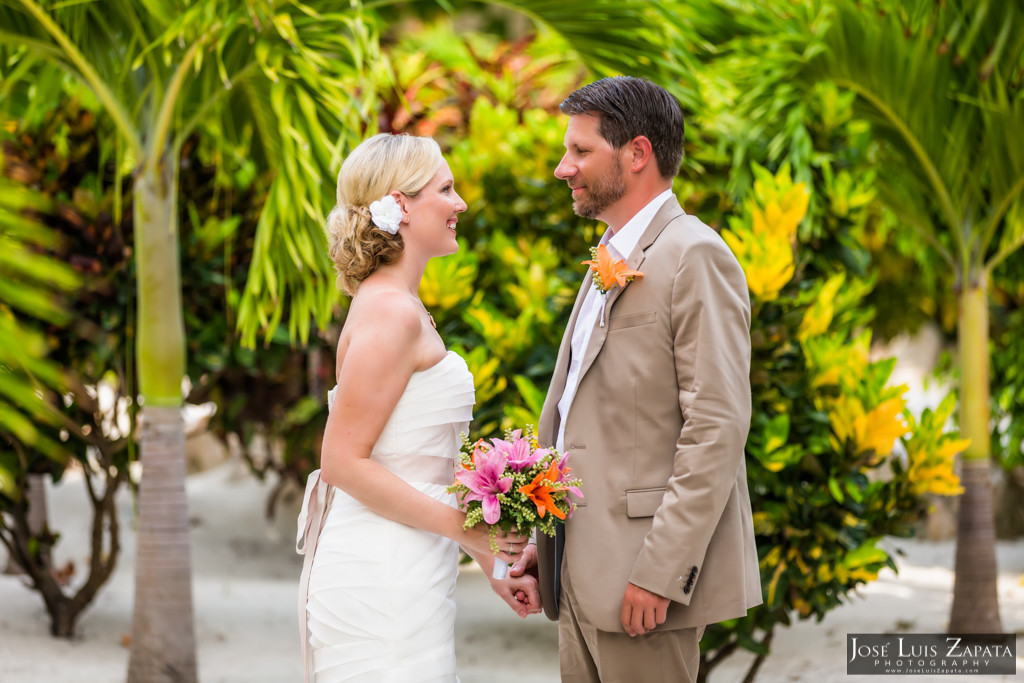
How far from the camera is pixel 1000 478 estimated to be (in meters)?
8.90

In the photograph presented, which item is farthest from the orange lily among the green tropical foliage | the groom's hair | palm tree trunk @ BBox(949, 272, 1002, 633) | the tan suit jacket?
palm tree trunk @ BBox(949, 272, 1002, 633)

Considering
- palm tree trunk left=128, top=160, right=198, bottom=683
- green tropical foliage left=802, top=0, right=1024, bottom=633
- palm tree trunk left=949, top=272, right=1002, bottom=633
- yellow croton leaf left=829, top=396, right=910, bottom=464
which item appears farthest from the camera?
palm tree trunk left=949, top=272, right=1002, bottom=633

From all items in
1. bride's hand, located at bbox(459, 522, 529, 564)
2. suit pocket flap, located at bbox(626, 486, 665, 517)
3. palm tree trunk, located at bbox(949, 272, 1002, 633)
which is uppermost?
suit pocket flap, located at bbox(626, 486, 665, 517)

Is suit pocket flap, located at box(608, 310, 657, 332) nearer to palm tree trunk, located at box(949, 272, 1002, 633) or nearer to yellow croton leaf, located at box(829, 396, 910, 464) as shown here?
yellow croton leaf, located at box(829, 396, 910, 464)

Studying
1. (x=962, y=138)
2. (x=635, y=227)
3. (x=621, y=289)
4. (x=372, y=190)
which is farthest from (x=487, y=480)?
(x=962, y=138)

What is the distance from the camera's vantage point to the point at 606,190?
2.11 m

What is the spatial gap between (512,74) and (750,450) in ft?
15.2

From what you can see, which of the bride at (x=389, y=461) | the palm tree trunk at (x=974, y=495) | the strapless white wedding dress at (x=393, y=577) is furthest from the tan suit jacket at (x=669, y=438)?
the palm tree trunk at (x=974, y=495)

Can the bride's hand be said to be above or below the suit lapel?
below

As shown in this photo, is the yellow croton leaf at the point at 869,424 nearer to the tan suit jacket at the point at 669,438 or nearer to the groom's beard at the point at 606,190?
the tan suit jacket at the point at 669,438

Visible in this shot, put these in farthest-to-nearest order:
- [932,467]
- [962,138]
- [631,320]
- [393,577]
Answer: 1. [962,138]
2. [932,467]
3. [393,577]
4. [631,320]

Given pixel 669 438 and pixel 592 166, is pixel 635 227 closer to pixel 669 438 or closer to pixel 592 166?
pixel 592 166

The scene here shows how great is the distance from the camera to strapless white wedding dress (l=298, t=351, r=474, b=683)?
6.93 ft

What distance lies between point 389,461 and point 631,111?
953mm
